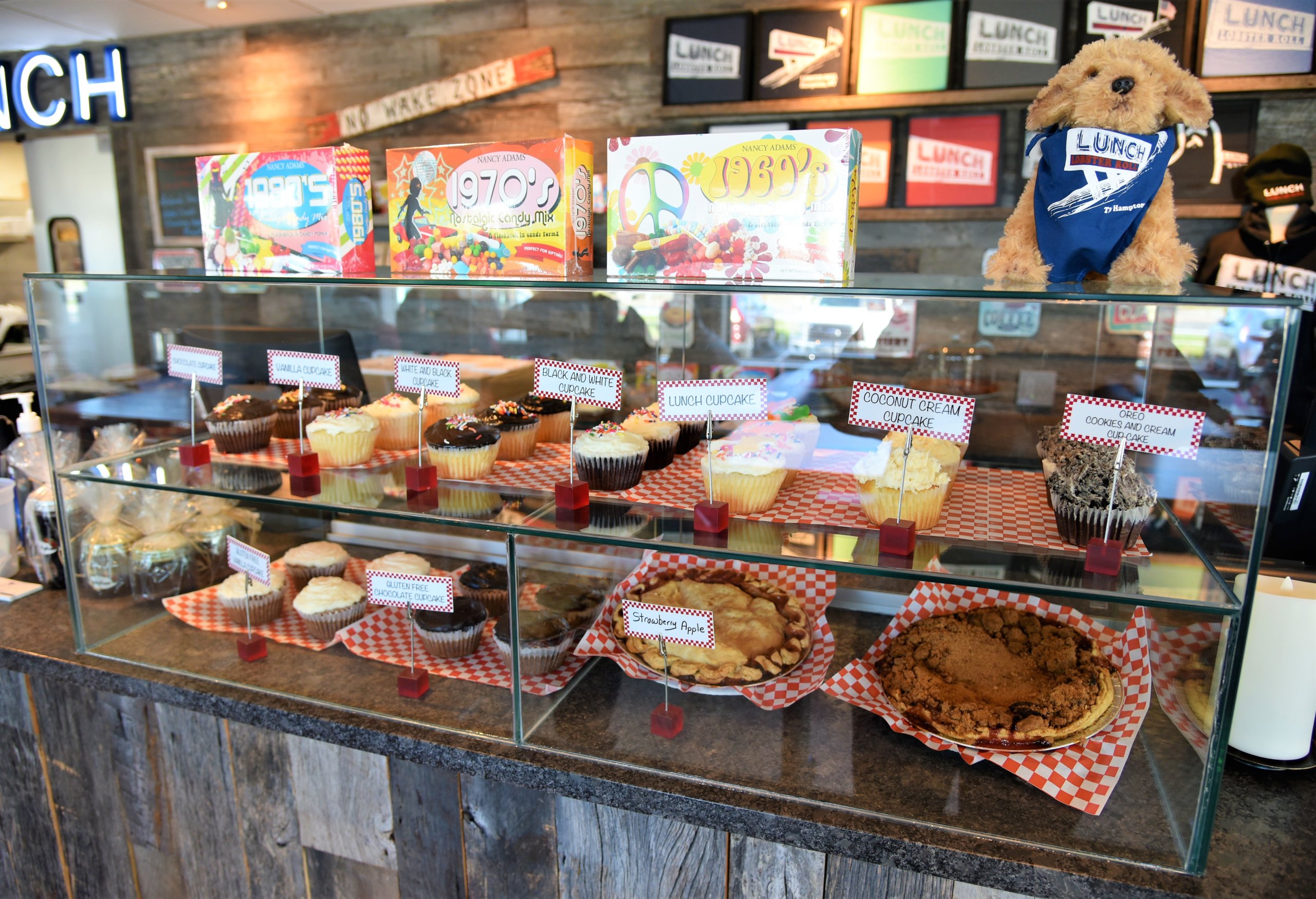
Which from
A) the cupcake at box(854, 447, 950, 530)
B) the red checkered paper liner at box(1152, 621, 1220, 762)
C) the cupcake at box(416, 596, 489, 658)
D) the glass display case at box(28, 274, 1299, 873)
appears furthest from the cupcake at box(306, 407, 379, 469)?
the red checkered paper liner at box(1152, 621, 1220, 762)

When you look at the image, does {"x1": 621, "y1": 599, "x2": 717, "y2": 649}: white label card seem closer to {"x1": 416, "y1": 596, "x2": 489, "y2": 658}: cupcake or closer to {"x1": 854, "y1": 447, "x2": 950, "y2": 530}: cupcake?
{"x1": 854, "y1": 447, "x2": 950, "y2": 530}: cupcake

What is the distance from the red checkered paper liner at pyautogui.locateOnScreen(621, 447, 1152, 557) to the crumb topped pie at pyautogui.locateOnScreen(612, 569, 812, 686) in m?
0.24

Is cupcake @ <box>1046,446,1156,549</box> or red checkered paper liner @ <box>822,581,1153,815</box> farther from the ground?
cupcake @ <box>1046,446,1156,549</box>

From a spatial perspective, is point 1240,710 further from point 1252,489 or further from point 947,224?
point 947,224

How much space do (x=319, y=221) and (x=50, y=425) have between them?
2.75 ft

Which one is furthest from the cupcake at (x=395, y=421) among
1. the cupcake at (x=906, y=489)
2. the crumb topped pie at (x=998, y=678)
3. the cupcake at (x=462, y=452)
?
the crumb topped pie at (x=998, y=678)

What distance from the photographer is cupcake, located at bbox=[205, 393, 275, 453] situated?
2051 millimetres

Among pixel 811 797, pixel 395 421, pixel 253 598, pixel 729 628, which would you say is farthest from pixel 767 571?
pixel 253 598

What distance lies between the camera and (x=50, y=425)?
190cm

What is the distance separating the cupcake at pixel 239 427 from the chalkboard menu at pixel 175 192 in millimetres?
4109

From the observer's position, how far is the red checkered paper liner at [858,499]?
146 centimetres

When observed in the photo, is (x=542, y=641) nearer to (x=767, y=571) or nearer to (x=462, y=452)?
(x=462, y=452)

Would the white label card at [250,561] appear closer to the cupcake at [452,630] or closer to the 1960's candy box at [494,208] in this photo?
the cupcake at [452,630]

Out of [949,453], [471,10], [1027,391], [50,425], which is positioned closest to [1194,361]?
[1027,391]
